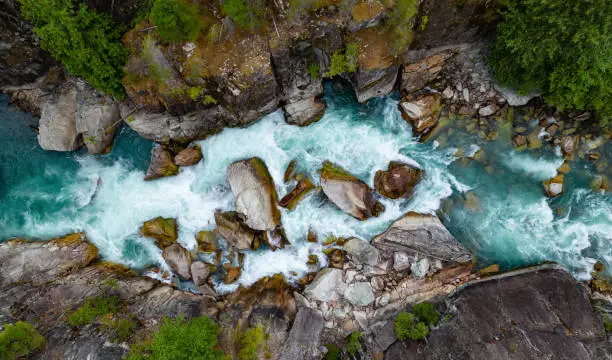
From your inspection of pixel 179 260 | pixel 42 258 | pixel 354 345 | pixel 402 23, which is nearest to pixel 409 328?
pixel 354 345

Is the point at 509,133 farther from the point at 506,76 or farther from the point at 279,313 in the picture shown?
the point at 279,313

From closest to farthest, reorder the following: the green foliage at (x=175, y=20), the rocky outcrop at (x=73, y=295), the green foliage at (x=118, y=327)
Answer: the green foliage at (x=175, y=20) < the rocky outcrop at (x=73, y=295) < the green foliage at (x=118, y=327)

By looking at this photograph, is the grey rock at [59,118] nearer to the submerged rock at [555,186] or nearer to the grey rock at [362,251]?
the grey rock at [362,251]

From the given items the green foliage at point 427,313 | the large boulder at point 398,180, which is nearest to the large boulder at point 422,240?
the large boulder at point 398,180

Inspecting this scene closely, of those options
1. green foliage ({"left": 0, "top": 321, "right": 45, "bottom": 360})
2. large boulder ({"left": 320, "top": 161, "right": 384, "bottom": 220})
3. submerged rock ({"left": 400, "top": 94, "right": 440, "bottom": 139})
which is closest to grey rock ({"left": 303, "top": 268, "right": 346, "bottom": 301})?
large boulder ({"left": 320, "top": 161, "right": 384, "bottom": 220})

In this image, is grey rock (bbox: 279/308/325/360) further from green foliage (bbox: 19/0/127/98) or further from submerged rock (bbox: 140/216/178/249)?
green foliage (bbox: 19/0/127/98)

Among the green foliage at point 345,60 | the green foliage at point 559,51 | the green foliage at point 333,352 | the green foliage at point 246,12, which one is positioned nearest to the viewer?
the green foliage at point 559,51
